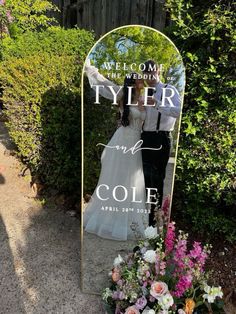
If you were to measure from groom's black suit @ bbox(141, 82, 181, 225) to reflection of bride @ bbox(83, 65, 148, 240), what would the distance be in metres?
0.05

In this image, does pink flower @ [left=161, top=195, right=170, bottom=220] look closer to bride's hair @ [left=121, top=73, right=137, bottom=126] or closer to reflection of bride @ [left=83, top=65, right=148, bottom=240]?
reflection of bride @ [left=83, top=65, right=148, bottom=240]

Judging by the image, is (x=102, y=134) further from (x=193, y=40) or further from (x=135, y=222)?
(x=193, y=40)

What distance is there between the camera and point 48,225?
359 centimetres

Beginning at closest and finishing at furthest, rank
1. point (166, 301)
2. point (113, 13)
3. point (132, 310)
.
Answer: point (166, 301)
point (132, 310)
point (113, 13)

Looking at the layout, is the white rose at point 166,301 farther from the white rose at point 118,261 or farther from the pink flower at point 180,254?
the white rose at point 118,261

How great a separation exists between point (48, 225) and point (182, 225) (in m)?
1.31

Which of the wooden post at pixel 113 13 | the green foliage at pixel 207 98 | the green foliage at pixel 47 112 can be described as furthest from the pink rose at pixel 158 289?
the wooden post at pixel 113 13

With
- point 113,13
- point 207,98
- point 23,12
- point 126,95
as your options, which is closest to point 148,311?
point 126,95

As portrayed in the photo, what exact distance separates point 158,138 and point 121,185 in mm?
431

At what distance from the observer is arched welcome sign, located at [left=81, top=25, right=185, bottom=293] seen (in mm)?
2223

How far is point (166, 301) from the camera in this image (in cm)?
207

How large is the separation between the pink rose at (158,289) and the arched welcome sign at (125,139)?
54cm

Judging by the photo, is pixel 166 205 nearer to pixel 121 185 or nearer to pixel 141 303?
pixel 121 185

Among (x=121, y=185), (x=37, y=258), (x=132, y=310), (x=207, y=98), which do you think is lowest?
(x=37, y=258)
